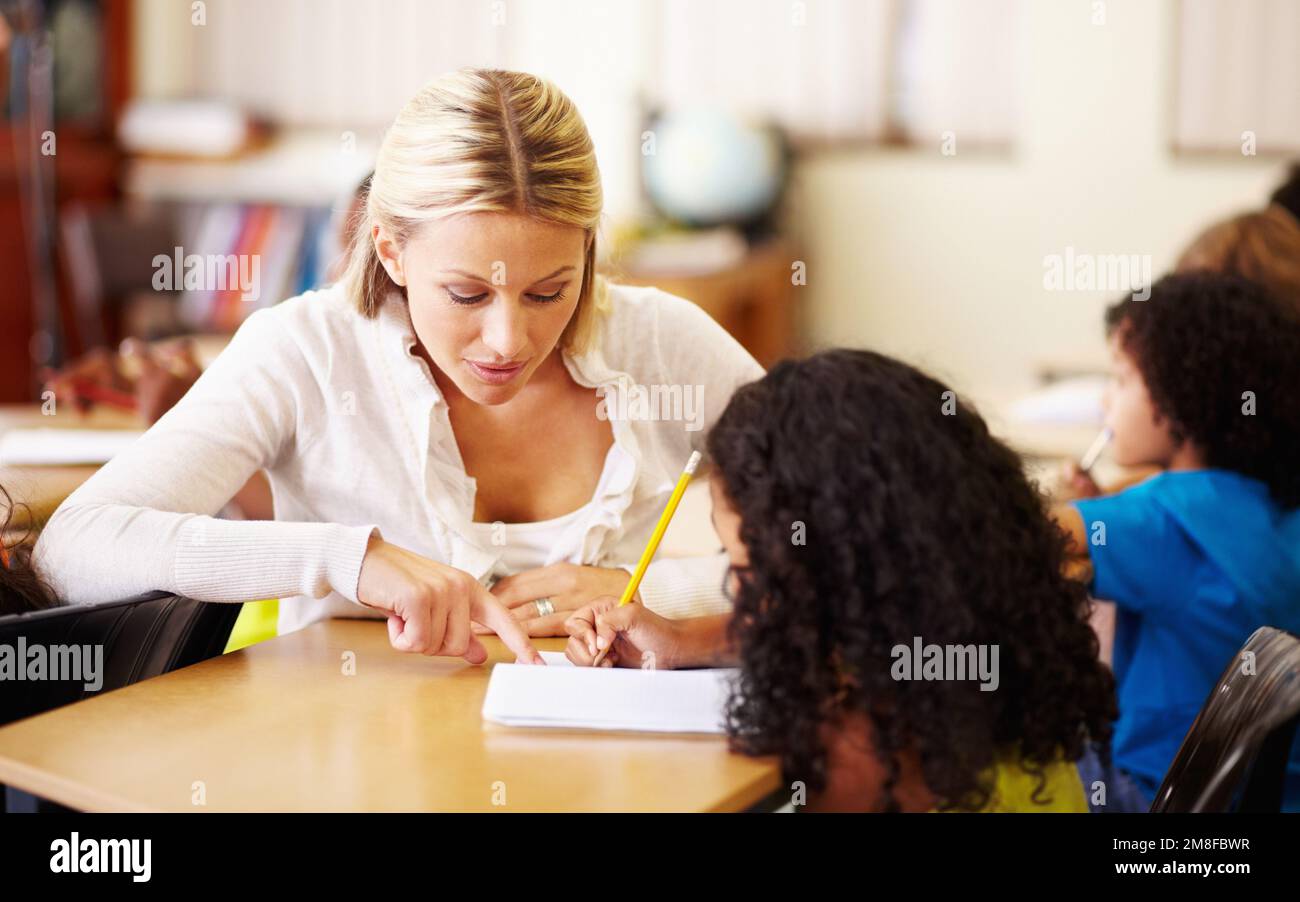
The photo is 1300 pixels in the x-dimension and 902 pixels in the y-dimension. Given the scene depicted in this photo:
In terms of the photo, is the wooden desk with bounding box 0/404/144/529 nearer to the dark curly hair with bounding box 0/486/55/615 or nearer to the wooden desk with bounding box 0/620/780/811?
the dark curly hair with bounding box 0/486/55/615

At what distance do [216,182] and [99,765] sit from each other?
15.5 ft

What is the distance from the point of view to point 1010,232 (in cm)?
474

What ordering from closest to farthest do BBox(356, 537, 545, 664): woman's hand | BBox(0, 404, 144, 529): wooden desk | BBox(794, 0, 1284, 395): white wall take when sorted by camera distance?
Answer: BBox(356, 537, 545, 664): woman's hand → BBox(0, 404, 144, 529): wooden desk → BBox(794, 0, 1284, 395): white wall

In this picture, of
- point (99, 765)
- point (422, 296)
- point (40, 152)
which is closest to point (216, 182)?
point (40, 152)

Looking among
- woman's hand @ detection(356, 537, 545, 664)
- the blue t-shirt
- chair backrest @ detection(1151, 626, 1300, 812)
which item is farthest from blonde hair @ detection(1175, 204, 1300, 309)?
woman's hand @ detection(356, 537, 545, 664)

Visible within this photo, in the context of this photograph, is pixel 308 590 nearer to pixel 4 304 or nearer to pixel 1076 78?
pixel 1076 78

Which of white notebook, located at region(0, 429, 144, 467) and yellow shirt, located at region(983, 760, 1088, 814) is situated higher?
white notebook, located at region(0, 429, 144, 467)

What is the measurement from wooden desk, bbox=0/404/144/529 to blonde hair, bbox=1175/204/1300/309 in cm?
186

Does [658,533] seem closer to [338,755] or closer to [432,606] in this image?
[432,606]

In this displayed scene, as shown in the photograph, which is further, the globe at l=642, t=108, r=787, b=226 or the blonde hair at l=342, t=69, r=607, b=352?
the globe at l=642, t=108, r=787, b=226

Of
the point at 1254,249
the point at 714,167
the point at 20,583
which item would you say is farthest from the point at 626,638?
the point at 714,167

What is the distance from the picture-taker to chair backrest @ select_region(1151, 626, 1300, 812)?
1199 mm

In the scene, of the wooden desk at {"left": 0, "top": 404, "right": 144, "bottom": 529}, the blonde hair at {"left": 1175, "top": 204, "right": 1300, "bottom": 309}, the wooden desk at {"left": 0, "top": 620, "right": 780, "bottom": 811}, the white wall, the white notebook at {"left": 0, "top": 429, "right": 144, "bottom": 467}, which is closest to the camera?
the wooden desk at {"left": 0, "top": 620, "right": 780, "bottom": 811}

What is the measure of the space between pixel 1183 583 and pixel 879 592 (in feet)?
2.28
